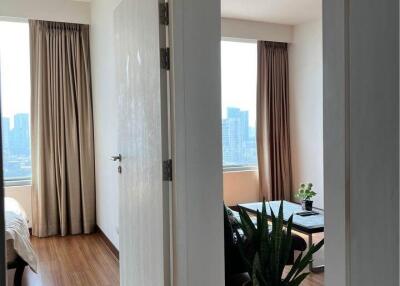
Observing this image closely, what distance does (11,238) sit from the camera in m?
2.75

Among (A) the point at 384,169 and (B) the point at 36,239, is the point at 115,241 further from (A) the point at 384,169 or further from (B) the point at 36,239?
(A) the point at 384,169

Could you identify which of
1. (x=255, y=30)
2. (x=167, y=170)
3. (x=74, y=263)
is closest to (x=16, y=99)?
(x=74, y=263)

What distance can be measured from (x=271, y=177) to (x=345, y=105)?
496 centimetres

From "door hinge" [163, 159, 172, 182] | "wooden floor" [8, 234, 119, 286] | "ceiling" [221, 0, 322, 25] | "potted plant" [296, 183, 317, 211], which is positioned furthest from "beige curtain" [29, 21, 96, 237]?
"door hinge" [163, 159, 172, 182]

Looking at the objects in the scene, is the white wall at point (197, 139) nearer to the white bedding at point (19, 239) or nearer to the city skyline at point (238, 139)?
the white bedding at point (19, 239)

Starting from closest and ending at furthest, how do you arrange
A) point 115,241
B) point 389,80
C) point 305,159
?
point 389,80 < point 115,241 < point 305,159

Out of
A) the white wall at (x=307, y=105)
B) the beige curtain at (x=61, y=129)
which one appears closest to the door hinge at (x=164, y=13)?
the beige curtain at (x=61, y=129)

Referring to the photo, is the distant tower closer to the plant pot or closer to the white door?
the white door

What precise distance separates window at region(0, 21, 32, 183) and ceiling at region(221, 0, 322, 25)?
2557 mm

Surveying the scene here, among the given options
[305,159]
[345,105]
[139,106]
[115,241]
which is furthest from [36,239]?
[345,105]

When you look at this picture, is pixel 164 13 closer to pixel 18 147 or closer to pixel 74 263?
pixel 74 263

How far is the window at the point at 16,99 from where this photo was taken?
4.64 meters

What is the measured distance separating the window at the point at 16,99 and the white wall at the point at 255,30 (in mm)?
2620

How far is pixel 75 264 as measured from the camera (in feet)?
11.6
